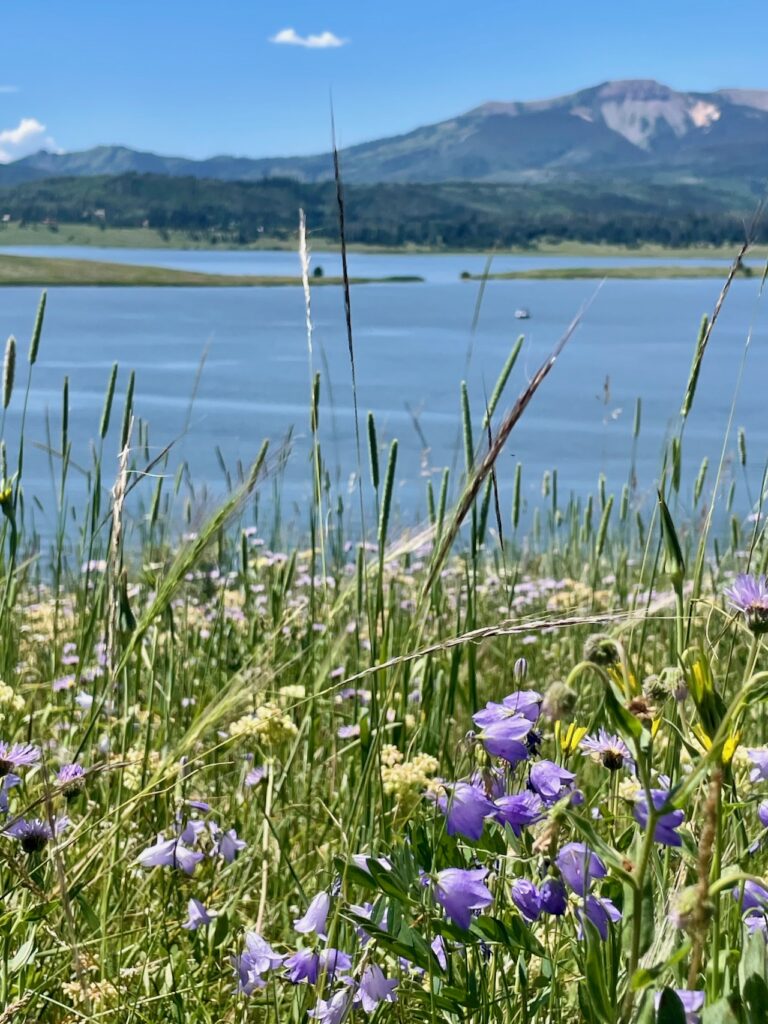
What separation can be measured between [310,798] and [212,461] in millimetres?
7102

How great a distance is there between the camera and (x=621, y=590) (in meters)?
3.28

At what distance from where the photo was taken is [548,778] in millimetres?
1194

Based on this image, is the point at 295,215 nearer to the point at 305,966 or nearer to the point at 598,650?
the point at 305,966

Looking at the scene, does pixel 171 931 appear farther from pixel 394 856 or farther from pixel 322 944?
pixel 394 856

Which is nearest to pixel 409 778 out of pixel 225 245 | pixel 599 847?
pixel 599 847

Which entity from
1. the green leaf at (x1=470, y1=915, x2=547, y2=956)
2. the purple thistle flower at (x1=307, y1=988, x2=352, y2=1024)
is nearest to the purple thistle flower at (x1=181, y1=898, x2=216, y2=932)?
the purple thistle flower at (x1=307, y1=988, x2=352, y2=1024)

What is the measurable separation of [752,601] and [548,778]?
305 millimetres

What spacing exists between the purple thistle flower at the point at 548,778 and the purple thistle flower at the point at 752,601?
0.27m

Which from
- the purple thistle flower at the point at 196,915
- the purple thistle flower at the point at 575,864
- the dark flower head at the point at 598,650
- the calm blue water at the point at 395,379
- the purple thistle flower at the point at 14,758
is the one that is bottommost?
the calm blue water at the point at 395,379

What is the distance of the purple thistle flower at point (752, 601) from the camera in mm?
987

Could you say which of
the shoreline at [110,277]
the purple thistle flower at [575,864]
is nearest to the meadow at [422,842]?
the purple thistle flower at [575,864]

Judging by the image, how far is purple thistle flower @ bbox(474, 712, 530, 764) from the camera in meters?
1.16

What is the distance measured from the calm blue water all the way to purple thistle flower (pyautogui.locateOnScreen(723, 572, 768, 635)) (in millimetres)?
319

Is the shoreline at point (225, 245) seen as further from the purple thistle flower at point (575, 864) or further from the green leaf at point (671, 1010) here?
the green leaf at point (671, 1010)
